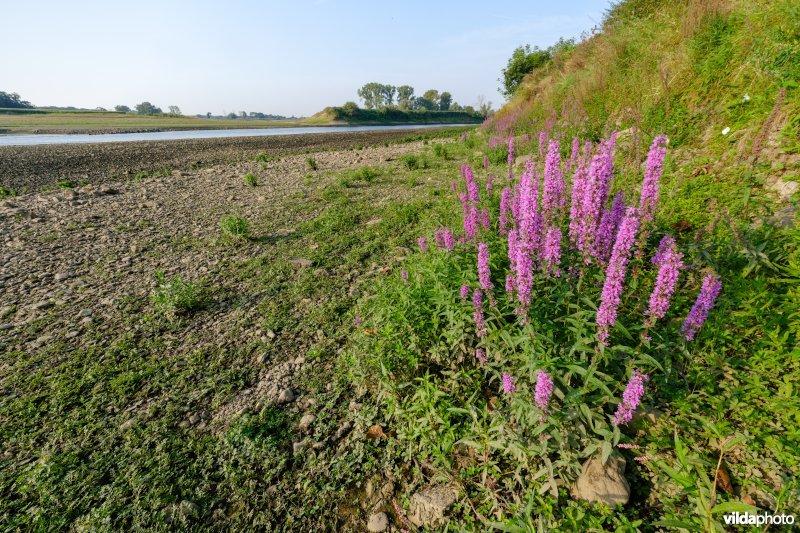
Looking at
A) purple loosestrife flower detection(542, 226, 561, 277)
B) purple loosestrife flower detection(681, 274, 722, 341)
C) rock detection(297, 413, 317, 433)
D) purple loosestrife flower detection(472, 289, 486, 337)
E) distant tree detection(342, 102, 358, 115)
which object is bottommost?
rock detection(297, 413, 317, 433)

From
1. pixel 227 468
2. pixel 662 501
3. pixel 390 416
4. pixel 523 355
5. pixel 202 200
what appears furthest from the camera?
pixel 202 200

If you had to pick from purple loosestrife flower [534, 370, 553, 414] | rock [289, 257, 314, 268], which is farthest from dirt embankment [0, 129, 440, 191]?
purple loosestrife flower [534, 370, 553, 414]

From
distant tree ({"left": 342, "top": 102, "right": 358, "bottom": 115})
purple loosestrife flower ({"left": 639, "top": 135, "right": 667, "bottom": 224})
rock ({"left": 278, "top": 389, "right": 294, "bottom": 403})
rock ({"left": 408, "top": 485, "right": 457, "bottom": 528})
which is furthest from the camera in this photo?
distant tree ({"left": 342, "top": 102, "right": 358, "bottom": 115})

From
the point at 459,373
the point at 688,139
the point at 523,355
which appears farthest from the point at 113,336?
the point at 688,139

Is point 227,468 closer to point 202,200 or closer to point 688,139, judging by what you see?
point 688,139

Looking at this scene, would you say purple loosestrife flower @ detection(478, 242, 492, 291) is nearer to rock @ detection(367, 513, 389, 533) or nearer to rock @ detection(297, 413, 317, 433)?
rock @ detection(367, 513, 389, 533)

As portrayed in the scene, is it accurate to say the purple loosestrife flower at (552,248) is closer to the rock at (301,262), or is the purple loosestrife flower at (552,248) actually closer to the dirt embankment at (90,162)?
the rock at (301,262)

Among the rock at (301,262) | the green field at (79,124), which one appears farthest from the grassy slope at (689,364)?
the green field at (79,124)

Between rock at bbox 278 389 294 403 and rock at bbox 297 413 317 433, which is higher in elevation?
rock at bbox 278 389 294 403

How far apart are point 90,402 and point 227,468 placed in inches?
92.8

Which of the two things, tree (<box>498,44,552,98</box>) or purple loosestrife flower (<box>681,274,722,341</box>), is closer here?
purple loosestrife flower (<box>681,274,722,341</box>)

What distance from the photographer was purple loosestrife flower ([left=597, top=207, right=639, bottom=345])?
2.64 meters

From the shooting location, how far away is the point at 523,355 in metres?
3.17

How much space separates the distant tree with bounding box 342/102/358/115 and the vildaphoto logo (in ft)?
356
